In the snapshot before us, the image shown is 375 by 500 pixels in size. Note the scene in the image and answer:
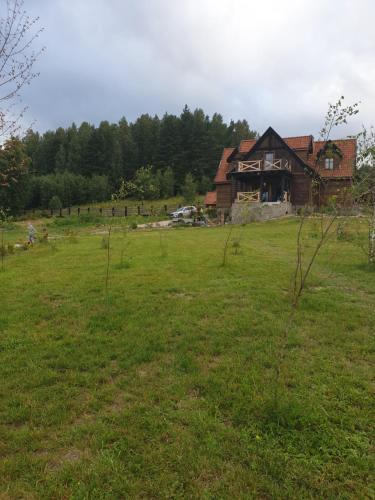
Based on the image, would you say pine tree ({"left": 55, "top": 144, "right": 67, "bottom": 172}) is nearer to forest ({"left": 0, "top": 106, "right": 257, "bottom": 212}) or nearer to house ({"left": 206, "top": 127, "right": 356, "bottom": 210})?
forest ({"left": 0, "top": 106, "right": 257, "bottom": 212})

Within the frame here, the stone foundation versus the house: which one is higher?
the house

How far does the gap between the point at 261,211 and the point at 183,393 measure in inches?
878

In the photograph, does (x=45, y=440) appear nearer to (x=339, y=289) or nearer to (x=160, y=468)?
(x=160, y=468)

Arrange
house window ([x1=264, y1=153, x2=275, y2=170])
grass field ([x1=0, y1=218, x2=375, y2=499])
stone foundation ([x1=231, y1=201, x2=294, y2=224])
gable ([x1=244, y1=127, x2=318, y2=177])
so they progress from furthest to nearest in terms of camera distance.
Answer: gable ([x1=244, y1=127, x2=318, y2=177])
house window ([x1=264, y1=153, x2=275, y2=170])
stone foundation ([x1=231, y1=201, x2=294, y2=224])
grass field ([x1=0, y1=218, x2=375, y2=499])

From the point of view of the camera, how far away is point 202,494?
245cm

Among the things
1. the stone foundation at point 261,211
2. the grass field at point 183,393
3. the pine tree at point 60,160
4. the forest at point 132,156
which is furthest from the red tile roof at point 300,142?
the pine tree at point 60,160

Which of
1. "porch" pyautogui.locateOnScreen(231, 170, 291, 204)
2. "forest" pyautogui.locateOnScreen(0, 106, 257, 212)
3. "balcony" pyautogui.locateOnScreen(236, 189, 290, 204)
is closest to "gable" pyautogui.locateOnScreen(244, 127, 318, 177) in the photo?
"porch" pyautogui.locateOnScreen(231, 170, 291, 204)

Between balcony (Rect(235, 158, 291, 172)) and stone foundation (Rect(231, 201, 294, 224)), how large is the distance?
2.80 metres

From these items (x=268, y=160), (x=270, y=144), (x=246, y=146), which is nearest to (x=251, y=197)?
(x=268, y=160)

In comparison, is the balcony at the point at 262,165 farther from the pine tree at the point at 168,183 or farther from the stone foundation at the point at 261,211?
the pine tree at the point at 168,183

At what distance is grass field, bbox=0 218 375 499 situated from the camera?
2615mm

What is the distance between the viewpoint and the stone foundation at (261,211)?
24625 millimetres

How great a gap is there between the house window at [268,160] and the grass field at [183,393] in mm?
21204

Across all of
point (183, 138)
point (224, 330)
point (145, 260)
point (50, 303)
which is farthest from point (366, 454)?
point (183, 138)
